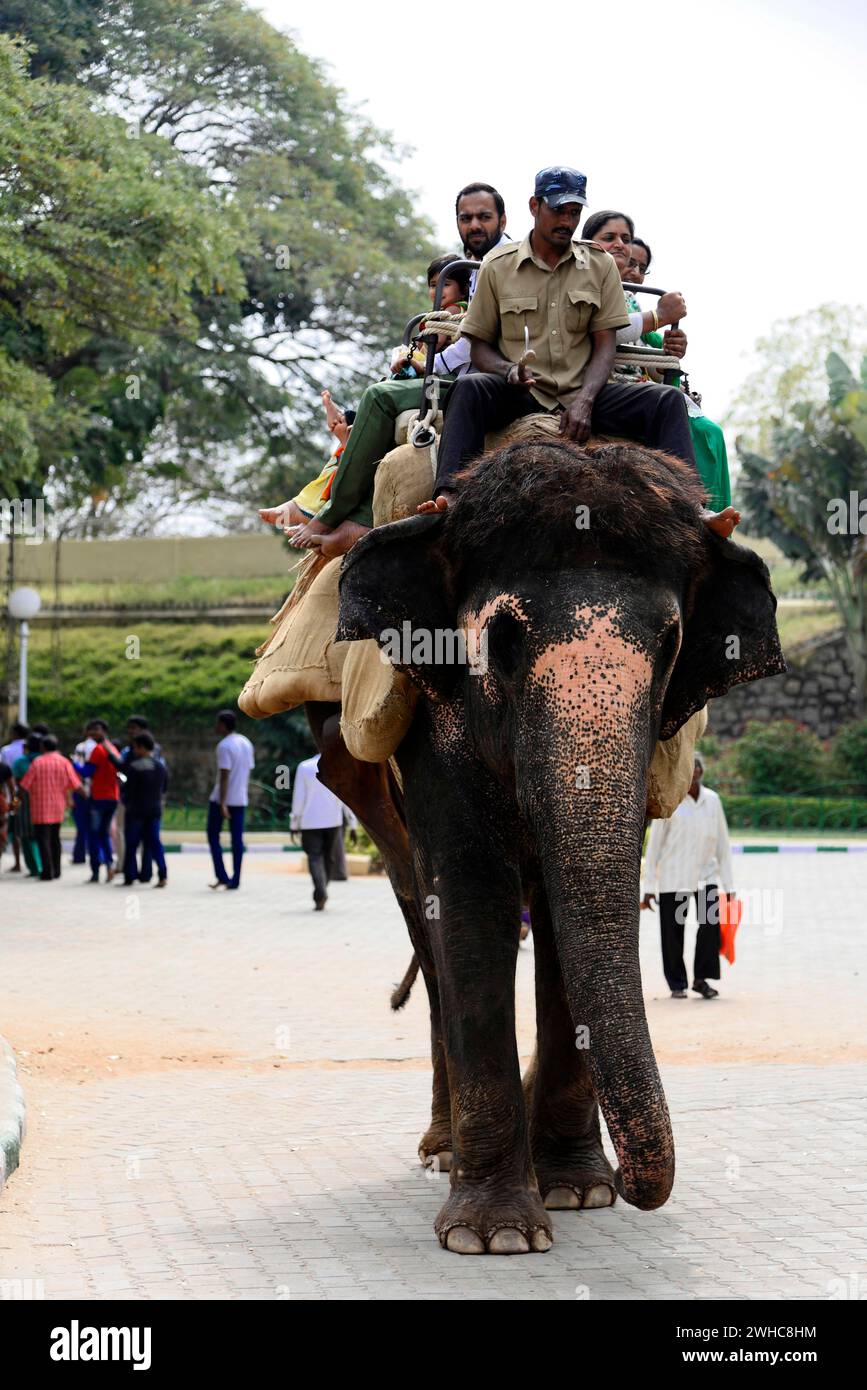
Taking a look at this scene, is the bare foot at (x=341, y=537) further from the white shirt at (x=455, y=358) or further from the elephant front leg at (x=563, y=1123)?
the elephant front leg at (x=563, y=1123)

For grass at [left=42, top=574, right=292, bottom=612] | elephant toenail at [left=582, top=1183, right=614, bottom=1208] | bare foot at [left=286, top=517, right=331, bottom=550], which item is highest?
grass at [left=42, top=574, right=292, bottom=612]

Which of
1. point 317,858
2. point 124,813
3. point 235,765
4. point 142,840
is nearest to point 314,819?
point 317,858

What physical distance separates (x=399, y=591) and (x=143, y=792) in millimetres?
15365

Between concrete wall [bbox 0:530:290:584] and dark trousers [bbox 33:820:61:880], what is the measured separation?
1816 cm

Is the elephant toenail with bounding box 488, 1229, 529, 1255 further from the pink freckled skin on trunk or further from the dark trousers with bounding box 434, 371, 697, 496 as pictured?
the dark trousers with bounding box 434, 371, 697, 496

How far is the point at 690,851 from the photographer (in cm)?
1291

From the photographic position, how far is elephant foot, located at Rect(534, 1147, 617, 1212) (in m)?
6.54

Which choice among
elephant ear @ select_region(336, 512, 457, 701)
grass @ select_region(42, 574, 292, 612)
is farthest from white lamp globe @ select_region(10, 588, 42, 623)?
elephant ear @ select_region(336, 512, 457, 701)

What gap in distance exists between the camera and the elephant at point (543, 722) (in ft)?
16.3

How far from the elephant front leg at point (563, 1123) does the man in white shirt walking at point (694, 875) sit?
624 centimetres

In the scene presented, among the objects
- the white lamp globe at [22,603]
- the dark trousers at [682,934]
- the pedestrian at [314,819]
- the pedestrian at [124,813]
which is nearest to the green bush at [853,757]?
the white lamp globe at [22,603]

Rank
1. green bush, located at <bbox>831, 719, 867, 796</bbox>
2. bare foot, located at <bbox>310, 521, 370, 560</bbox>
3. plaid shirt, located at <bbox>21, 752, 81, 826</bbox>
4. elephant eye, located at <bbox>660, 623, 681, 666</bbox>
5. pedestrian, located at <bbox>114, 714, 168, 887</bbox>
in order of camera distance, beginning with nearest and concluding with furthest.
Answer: elephant eye, located at <bbox>660, 623, 681, 666</bbox> → bare foot, located at <bbox>310, 521, 370, 560</bbox> → pedestrian, located at <bbox>114, 714, 168, 887</bbox> → plaid shirt, located at <bbox>21, 752, 81, 826</bbox> → green bush, located at <bbox>831, 719, 867, 796</bbox>
